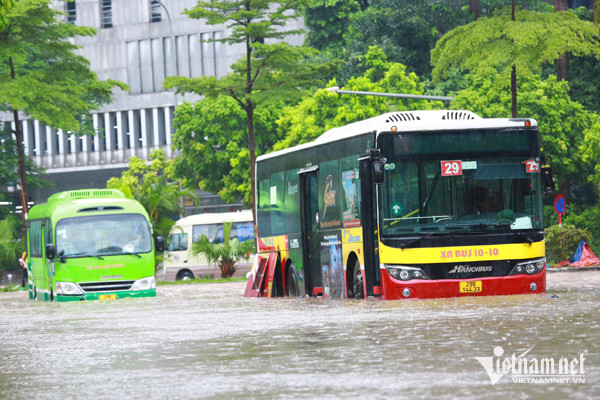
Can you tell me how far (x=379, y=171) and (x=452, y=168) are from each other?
1.22 meters

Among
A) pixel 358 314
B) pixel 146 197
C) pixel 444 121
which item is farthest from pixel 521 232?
pixel 146 197

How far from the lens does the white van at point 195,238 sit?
5112cm

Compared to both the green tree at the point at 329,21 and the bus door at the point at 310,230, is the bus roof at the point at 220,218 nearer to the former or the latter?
the green tree at the point at 329,21

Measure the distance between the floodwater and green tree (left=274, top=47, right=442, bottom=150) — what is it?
3682cm

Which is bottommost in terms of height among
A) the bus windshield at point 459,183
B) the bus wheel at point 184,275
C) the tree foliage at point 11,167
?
the bus wheel at point 184,275

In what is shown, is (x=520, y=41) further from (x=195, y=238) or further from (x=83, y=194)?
(x=195, y=238)

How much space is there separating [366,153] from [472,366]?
10793 mm

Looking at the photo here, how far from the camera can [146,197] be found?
47094 millimetres

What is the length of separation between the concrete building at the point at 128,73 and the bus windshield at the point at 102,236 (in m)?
57.0

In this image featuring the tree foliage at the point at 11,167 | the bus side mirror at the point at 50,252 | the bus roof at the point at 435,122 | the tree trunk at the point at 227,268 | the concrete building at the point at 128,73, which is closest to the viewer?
the bus roof at the point at 435,122

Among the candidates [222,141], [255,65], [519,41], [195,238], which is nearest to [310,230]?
[519,41]

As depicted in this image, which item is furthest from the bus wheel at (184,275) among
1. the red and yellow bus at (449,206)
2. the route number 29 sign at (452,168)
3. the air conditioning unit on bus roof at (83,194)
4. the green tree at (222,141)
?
the route number 29 sign at (452,168)

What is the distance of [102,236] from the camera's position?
100 ft

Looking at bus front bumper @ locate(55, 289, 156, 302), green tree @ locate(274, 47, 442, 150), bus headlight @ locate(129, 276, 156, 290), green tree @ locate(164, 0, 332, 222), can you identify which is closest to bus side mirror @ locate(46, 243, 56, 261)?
bus front bumper @ locate(55, 289, 156, 302)
